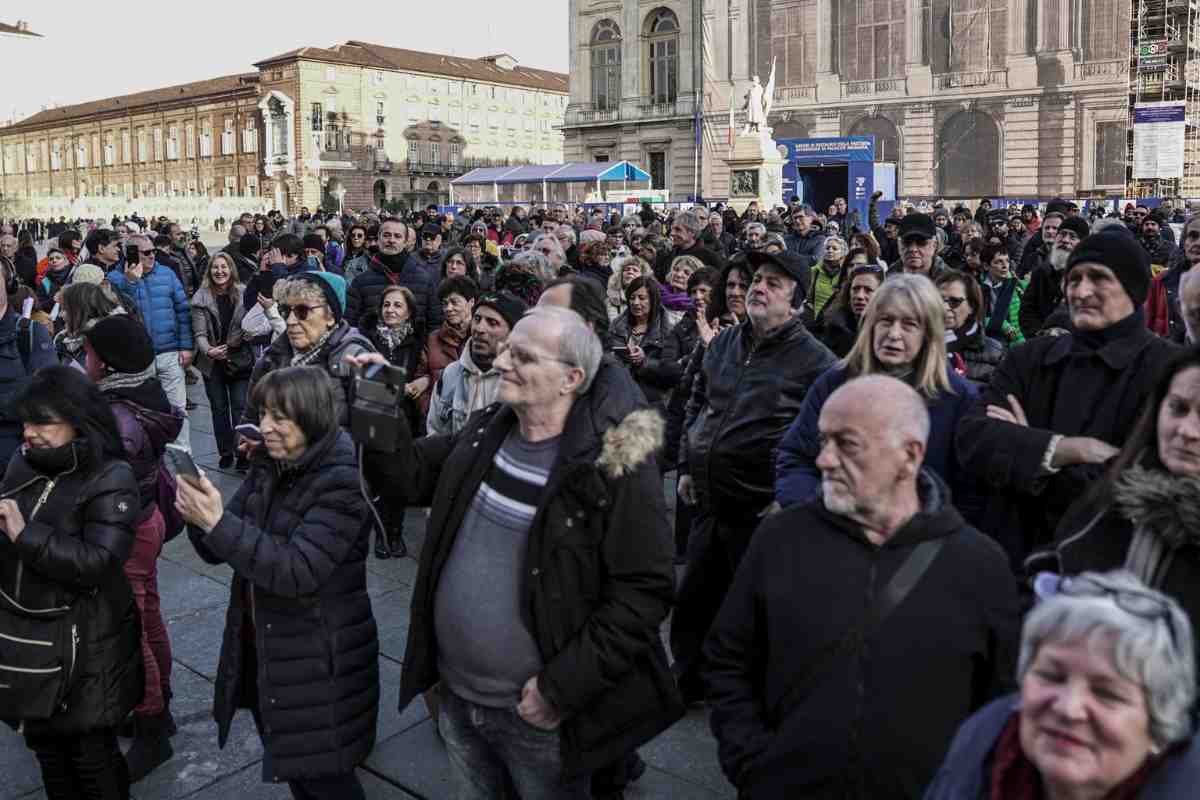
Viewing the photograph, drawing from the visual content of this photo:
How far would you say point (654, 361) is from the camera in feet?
21.9

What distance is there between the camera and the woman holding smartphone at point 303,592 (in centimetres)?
→ 325

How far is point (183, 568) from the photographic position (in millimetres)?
6605

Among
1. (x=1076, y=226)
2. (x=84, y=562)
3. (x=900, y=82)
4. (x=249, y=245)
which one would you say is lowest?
(x=84, y=562)

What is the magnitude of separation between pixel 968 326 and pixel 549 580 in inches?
131

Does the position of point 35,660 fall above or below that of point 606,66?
below

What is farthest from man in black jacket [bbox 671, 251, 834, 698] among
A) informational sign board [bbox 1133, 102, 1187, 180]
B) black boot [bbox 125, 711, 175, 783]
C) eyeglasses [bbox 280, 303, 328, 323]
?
informational sign board [bbox 1133, 102, 1187, 180]

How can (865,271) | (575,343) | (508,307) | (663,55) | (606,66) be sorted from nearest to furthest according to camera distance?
(575,343)
(508,307)
(865,271)
(663,55)
(606,66)

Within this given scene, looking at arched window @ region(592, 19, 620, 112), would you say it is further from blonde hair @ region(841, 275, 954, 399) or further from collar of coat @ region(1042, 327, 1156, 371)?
collar of coat @ region(1042, 327, 1156, 371)

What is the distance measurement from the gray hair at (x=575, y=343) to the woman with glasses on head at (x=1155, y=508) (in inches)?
49.0

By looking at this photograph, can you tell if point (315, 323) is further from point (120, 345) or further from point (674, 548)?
point (674, 548)

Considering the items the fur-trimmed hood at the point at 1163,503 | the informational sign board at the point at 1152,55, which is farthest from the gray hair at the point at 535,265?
the informational sign board at the point at 1152,55

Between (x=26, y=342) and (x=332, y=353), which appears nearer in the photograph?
(x=332, y=353)

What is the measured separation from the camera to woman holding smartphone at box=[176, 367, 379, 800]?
10.7ft

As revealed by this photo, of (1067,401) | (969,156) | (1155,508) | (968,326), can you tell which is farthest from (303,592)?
(969,156)
